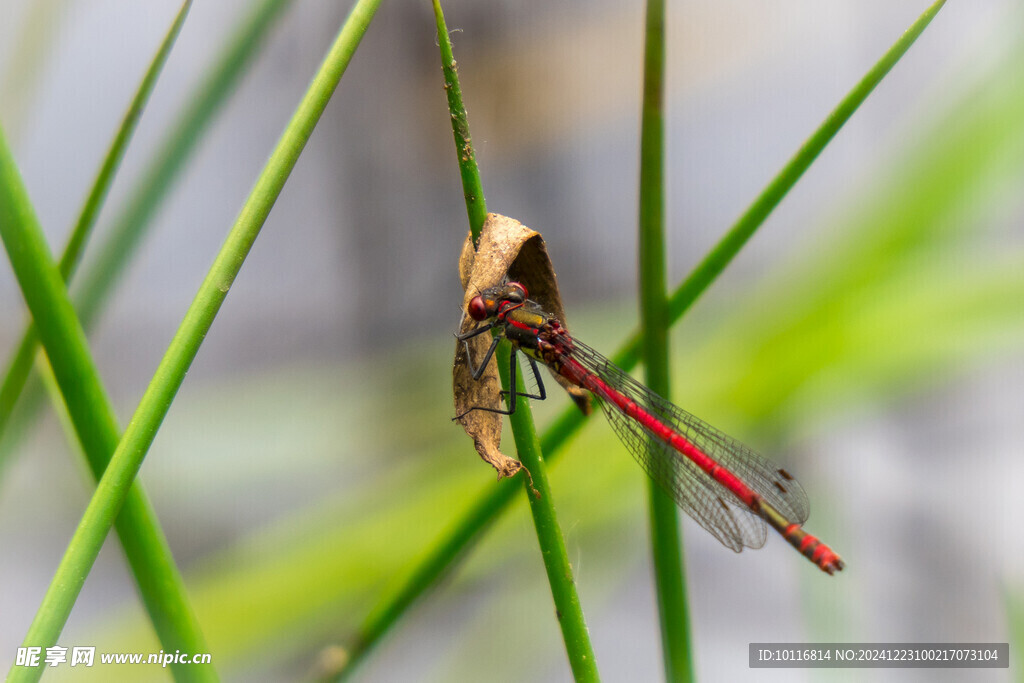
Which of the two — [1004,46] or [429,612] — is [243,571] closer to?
[429,612]

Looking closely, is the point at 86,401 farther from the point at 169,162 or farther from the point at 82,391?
the point at 169,162

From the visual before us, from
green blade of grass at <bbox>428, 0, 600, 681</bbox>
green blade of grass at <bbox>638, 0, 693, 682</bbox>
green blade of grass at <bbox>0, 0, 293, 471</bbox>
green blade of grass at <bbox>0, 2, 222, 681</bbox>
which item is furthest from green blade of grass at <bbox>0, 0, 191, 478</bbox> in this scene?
green blade of grass at <bbox>638, 0, 693, 682</bbox>

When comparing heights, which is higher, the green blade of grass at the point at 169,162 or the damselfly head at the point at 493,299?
the green blade of grass at the point at 169,162

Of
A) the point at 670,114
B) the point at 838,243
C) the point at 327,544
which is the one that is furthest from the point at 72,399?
the point at 670,114

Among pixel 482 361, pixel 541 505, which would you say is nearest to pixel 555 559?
pixel 541 505

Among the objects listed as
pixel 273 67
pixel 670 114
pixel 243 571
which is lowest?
pixel 243 571

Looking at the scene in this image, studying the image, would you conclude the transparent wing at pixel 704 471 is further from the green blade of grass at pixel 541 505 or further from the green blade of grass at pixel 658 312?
the green blade of grass at pixel 541 505

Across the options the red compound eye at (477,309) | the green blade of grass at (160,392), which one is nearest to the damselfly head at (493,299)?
the red compound eye at (477,309)
